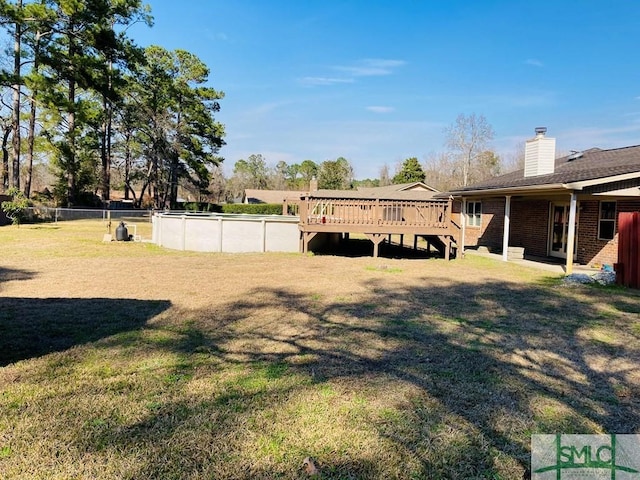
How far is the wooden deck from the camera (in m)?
12.7

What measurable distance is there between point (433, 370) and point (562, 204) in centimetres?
1145

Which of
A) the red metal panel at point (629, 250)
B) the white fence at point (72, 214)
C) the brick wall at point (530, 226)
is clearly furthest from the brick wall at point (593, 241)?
the white fence at point (72, 214)

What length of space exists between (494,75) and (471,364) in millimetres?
23389

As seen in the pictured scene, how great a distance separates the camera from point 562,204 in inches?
506

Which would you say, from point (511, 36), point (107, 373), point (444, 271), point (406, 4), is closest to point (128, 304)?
point (107, 373)

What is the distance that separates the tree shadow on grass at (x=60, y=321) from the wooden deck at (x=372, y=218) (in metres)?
6.97

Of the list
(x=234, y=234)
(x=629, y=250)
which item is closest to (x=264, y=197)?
(x=234, y=234)

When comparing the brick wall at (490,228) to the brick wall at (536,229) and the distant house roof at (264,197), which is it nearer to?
the brick wall at (536,229)

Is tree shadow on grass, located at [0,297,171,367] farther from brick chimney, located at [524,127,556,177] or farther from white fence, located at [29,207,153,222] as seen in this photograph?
white fence, located at [29,207,153,222]

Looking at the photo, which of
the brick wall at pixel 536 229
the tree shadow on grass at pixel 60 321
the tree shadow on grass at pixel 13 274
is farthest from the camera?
the brick wall at pixel 536 229

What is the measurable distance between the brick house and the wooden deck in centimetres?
102

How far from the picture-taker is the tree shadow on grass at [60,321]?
4.18 metres

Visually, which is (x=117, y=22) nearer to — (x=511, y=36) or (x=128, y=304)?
(x=511, y=36)

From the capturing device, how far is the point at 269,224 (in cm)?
1369
